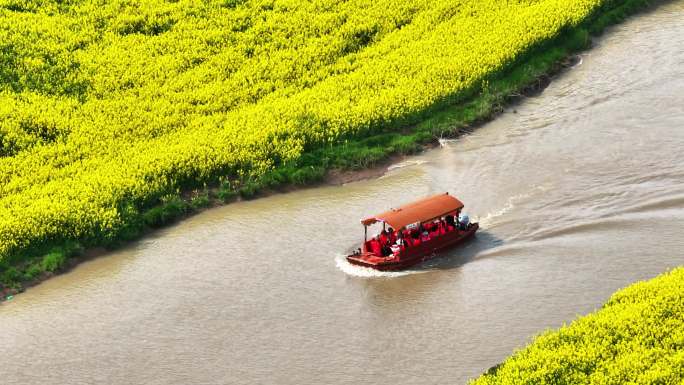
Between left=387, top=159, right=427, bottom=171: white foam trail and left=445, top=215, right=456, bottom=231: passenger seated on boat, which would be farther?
left=387, top=159, right=427, bottom=171: white foam trail

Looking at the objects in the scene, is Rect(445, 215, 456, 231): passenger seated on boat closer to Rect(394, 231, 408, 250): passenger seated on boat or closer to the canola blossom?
Rect(394, 231, 408, 250): passenger seated on boat

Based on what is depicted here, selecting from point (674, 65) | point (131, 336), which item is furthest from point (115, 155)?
point (674, 65)

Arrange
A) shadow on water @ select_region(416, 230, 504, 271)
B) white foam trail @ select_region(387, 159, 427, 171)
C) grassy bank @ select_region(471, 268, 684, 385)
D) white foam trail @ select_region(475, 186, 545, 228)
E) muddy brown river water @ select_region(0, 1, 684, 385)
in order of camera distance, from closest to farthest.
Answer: grassy bank @ select_region(471, 268, 684, 385) → muddy brown river water @ select_region(0, 1, 684, 385) → shadow on water @ select_region(416, 230, 504, 271) → white foam trail @ select_region(475, 186, 545, 228) → white foam trail @ select_region(387, 159, 427, 171)

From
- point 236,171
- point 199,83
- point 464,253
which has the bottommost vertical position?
point 464,253

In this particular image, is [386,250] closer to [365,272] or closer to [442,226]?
[365,272]

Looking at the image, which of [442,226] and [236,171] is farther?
[236,171]

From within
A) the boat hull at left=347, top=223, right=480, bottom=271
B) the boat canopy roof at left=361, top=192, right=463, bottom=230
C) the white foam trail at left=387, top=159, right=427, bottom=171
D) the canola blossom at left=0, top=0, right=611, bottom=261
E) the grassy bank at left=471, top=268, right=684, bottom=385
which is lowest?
the grassy bank at left=471, top=268, right=684, bottom=385

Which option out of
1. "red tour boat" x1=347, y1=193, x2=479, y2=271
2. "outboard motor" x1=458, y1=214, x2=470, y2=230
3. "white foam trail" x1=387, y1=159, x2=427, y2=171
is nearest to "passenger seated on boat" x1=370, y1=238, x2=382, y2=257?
"red tour boat" x1=347, y1=193, x2=479, y2=271

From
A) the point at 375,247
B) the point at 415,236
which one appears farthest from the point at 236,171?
the point at 415,236
